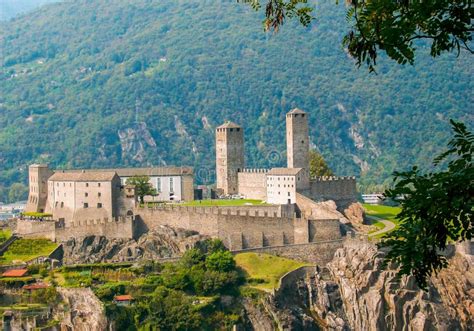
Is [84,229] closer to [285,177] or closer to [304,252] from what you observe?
[285,177]

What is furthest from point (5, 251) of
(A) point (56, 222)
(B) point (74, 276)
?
(B) point (74, 276)

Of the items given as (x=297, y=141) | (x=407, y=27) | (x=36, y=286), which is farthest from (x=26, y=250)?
(x=407, y=27)

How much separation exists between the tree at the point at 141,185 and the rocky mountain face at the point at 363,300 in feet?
51.4

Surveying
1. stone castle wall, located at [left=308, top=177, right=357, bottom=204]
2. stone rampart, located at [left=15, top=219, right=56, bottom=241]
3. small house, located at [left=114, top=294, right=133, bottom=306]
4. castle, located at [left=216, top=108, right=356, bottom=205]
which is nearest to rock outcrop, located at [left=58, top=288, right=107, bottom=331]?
small house, located at [left=114, top=294, right=133, bottom=306]

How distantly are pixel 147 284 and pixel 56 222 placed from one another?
12.6 metres

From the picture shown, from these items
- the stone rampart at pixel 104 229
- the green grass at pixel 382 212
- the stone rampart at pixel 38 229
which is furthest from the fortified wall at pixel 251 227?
the green grass at pixel 382 212

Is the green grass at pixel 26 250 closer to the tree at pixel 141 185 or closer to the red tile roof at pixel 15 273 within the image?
the red tile roof at pixel 15 273

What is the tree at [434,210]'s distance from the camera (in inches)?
528

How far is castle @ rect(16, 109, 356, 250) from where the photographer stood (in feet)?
220

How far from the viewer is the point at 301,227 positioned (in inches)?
2648

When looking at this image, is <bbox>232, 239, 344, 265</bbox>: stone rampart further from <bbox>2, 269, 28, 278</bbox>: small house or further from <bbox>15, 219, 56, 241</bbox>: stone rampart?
<bbox>15, 219, 56, 241</bbox>: stone rampart

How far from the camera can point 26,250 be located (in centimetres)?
6900

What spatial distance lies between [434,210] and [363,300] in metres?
50.4

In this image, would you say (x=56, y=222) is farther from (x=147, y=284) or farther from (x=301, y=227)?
(x=301, y=227)
